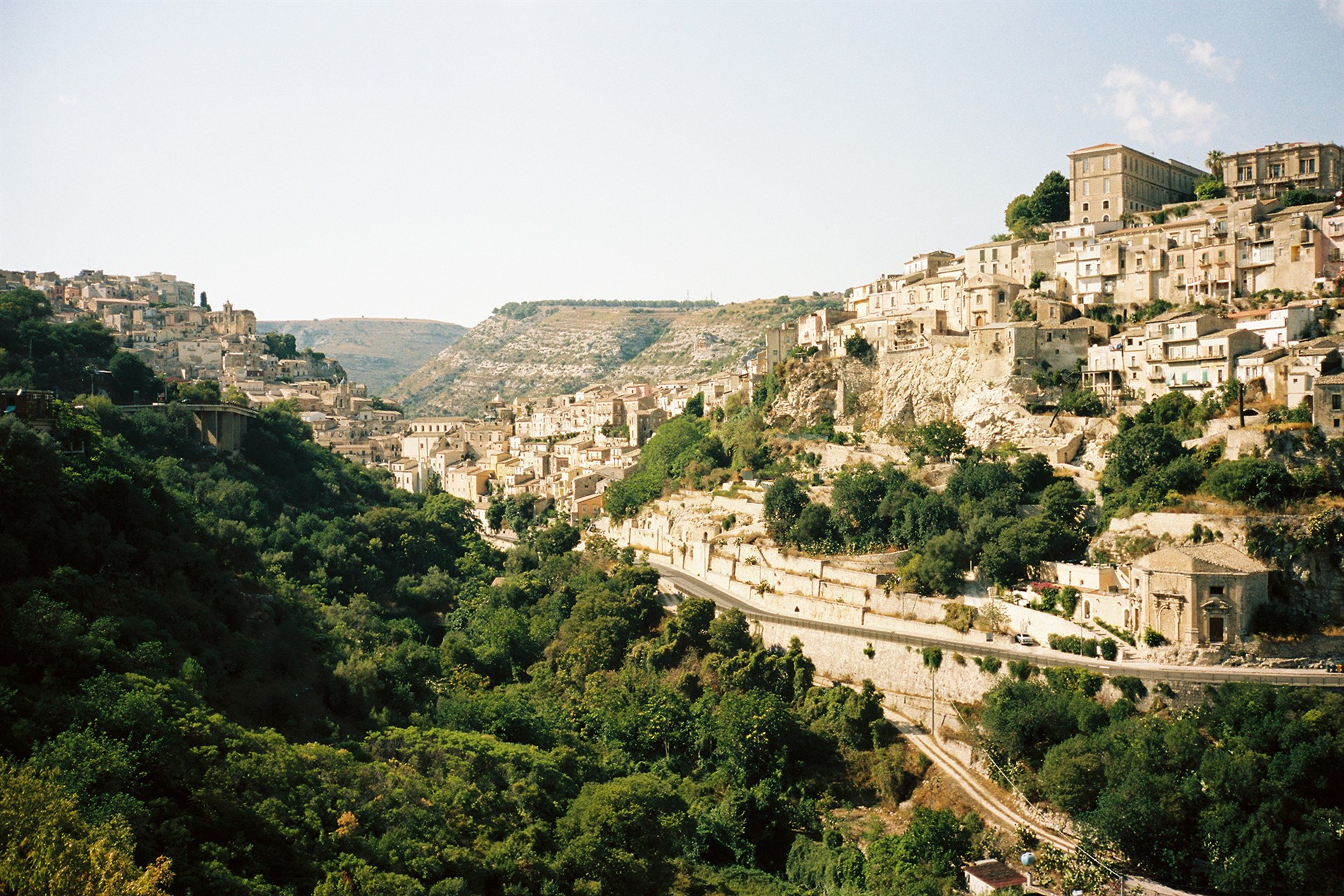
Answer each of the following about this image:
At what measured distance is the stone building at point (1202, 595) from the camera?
26.2 m

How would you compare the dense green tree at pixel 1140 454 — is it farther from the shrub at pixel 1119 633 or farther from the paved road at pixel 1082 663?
the paved road at pixel 1082 663

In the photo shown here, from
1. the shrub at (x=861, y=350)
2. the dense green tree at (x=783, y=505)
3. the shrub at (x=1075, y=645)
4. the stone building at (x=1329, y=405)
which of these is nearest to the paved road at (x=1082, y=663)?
the shrub at (x=1075, y=645)

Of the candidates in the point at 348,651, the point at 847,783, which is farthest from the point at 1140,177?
the point at 348,651

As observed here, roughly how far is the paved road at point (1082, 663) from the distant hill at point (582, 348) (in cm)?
5903

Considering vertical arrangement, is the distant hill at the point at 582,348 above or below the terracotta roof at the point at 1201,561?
above

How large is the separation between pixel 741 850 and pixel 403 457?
2043 inches

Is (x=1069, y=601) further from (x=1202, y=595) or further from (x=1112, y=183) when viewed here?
(x=1112, y=183)

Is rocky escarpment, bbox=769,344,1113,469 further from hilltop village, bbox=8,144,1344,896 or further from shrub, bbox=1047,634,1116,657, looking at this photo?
shrub, bbox=1047,634,1116,657

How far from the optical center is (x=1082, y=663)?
90.5 ft

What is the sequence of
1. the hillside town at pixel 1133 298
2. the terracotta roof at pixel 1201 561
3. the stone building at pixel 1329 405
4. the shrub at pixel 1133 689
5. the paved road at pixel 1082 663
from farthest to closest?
the hillside town at pixel 1133 298 → the stone building at pixel 1329 405 → the terracotta roof at pixel 1201 561 → the shrub at pixel 1133 689 → the paved road at pixel 1082 663

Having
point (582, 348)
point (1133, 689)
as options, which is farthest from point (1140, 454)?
point (582, 348)

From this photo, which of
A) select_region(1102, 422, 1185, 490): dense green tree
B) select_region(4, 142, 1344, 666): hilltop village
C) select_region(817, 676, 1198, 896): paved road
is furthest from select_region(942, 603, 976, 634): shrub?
select_region(1102, 422, 1185, 490): dense green tree

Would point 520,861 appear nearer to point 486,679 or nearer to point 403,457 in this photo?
point 486,679

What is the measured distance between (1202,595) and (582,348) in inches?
4526
